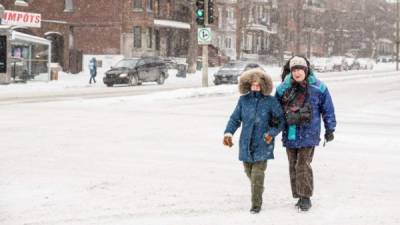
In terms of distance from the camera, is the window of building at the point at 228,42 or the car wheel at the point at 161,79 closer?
the car wheel at the point at 161,79

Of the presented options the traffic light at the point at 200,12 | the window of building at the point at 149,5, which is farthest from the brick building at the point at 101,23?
the traffic light at the point at 200,12

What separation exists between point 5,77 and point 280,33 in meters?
52.3

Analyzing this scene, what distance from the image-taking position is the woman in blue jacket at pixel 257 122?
23.8ft

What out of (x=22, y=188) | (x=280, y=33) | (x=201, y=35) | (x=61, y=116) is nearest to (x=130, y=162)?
(x=22, y=188)

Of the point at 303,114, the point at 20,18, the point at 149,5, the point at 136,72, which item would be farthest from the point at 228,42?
the point at 303,114

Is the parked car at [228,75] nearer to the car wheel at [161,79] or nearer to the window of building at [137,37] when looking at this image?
the car wheel at [161,79]

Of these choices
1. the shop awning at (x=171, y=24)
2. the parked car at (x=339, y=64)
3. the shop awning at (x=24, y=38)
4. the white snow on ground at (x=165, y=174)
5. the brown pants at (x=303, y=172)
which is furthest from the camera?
the parked car at (x=339, y=64)

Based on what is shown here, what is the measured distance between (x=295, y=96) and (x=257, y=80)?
0.47m

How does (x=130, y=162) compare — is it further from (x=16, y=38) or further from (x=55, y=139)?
(x=16, y=38)

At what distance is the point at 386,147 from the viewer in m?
12.8

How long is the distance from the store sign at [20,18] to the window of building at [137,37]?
51.7ft

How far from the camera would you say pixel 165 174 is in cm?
977

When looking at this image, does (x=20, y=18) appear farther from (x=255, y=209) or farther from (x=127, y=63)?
(x=255, y=209)

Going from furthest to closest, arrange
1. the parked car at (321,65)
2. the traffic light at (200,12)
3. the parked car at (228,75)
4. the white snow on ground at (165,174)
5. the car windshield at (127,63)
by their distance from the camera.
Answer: the parked car at (321,65), the parked car at (228,75), the car windshield at (127,63), the traffic light at (200,12), the white snow on ground at (165,174)
